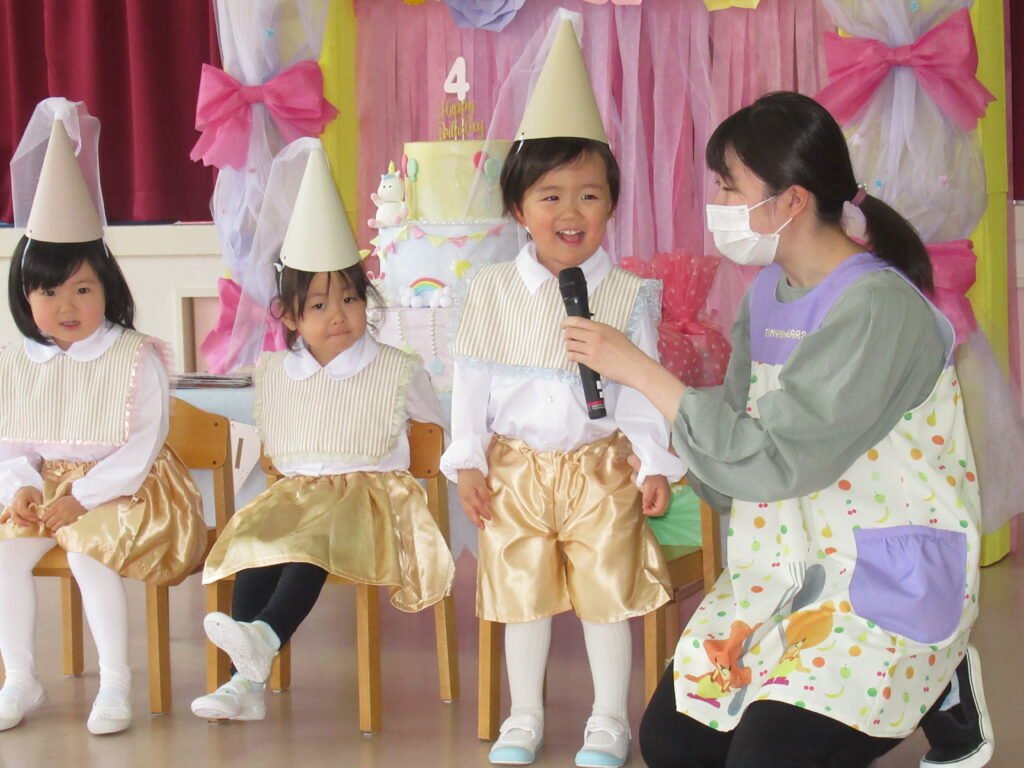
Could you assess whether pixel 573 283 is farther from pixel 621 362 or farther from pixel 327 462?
pixel 327 462

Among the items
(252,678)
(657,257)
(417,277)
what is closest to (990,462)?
(657,257)

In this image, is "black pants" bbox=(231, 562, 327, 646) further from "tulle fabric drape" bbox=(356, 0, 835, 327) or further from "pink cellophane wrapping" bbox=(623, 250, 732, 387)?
"tulle fabric drape" bbox=(356, 0, 835, 327)

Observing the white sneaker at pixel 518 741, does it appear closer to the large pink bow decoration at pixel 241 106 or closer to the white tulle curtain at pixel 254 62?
the white tulle curtain at pixel 254 62

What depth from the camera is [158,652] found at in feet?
7.85

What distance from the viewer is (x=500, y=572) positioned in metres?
2.15

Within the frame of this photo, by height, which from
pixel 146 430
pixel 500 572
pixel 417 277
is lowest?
pixel 500 572

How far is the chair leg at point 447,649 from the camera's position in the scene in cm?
244

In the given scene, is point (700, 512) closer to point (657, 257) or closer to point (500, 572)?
point (500, 572)

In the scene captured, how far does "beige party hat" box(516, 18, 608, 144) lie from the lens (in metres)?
2.12

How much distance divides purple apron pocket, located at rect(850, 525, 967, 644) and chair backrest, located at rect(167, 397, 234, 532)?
133cm

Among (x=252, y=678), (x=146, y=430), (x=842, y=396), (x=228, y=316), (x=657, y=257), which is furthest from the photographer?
(x=228, y=316)

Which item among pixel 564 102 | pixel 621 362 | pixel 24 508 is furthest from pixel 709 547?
pixel 24 508

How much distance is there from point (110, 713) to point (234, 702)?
288mm

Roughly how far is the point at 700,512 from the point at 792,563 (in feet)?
1.97
